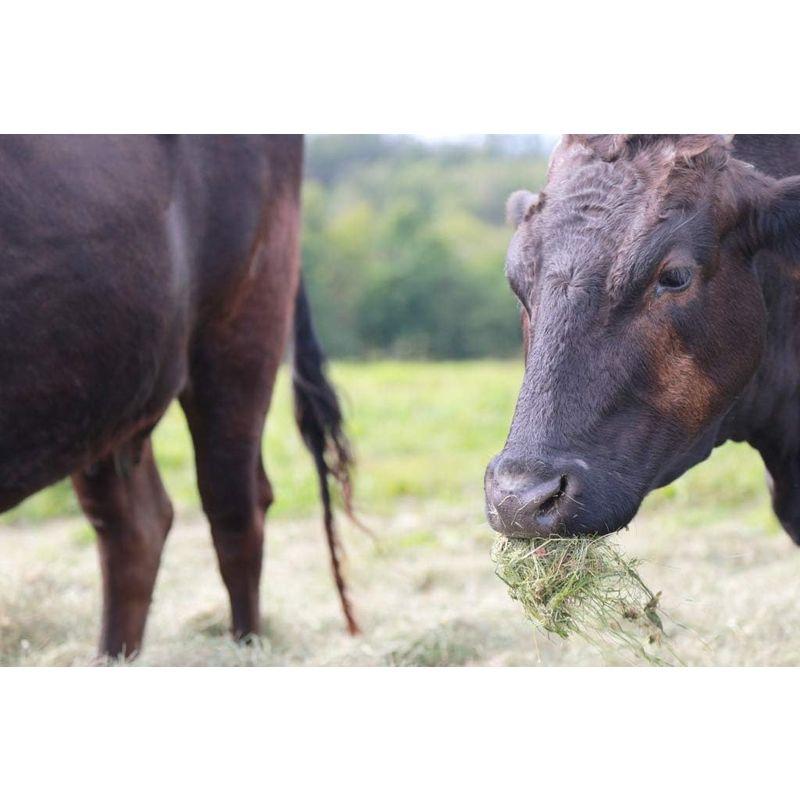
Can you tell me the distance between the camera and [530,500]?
6.88 ft

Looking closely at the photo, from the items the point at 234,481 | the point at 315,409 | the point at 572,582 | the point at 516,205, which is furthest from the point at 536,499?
the point at 315,409

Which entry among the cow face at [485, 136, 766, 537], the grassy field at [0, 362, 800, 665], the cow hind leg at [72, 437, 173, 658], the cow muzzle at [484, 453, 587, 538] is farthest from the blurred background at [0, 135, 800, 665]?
the cow muzzle at [484, 453, 587, 538]

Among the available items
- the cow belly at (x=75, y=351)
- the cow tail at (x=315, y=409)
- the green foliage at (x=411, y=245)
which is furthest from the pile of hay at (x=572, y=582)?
the green foliage at (x=411, y=245)

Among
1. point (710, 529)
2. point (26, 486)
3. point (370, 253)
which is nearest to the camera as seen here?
point (26, 486)

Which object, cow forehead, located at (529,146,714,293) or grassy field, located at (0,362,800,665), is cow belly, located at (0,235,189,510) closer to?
grassy field, located at (0,362,800,665)

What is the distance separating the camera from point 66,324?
2.67 metres

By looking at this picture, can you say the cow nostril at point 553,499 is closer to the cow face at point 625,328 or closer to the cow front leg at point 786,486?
the cow face at point 625,328

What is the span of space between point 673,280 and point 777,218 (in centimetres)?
29

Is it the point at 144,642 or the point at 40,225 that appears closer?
the point at 40,225
